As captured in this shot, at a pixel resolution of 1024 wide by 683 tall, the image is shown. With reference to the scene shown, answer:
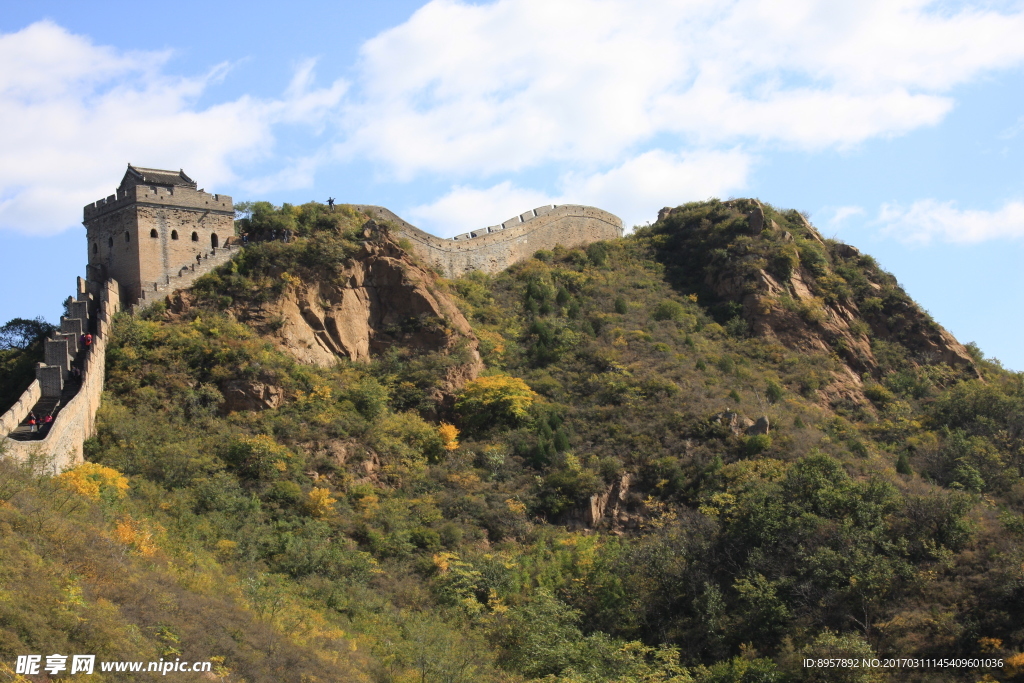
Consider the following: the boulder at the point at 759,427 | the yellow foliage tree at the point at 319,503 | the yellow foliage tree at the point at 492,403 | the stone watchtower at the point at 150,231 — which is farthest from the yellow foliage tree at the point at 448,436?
the stone watchtower at the point at 150,231

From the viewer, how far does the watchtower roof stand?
35250 mm

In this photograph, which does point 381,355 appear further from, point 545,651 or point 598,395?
point 545,651

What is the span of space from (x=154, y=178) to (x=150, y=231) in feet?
8.97

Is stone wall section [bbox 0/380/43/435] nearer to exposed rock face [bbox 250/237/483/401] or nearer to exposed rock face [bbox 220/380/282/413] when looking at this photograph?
exposed rock face [bbox 220/380/282/413]

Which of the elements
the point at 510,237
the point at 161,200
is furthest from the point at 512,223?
the point at 161,200

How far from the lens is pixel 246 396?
100 ft

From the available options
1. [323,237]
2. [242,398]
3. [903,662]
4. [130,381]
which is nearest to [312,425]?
[242,398]

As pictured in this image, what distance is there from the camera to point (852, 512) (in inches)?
1095

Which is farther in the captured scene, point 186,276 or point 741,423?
point 186,276

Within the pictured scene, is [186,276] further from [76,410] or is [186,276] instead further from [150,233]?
[76,410]

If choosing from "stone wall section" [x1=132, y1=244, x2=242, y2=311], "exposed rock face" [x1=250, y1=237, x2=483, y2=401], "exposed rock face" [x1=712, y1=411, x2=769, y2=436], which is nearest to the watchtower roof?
"stone wall section" [x1=132, y1=244, x2=242, y2=311]

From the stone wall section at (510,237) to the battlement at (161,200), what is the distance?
20.3 feet

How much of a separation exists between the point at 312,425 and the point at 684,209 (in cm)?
2682

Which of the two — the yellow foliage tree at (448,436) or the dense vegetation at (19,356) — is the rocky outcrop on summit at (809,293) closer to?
the yellow foliage tree at (448,436)
